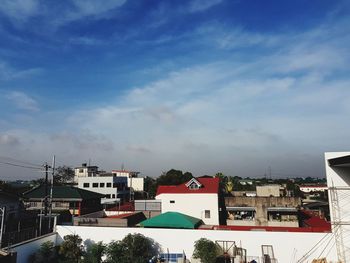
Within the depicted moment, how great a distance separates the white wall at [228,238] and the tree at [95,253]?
2.62 feet

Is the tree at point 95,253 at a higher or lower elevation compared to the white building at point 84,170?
lower

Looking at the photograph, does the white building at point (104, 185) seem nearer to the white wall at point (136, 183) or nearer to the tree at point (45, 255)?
the white wall at point (136, 183)

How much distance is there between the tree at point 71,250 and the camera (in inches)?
675

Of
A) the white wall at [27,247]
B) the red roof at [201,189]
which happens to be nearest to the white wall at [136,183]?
the red roof at [201,189]

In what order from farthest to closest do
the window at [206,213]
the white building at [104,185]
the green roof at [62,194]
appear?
the white building at [104,185] < the green roof at [62,194] < the window at [206,213]

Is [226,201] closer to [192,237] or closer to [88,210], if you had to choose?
[192,237]

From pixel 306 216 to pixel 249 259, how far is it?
13719 millimetres

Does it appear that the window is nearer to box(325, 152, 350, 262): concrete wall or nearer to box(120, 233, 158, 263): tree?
box(120, 233, 158, 263): tree

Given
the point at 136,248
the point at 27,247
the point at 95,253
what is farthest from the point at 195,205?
the point at 27,247

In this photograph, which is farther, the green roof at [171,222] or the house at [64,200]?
the house at [64,200]

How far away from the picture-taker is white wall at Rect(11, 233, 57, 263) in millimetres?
15555

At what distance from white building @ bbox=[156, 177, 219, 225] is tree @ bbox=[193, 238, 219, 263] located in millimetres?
10271

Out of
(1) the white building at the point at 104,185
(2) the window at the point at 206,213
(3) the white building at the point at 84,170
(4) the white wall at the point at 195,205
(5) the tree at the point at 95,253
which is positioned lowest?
(5) the tree at the point at 95,253

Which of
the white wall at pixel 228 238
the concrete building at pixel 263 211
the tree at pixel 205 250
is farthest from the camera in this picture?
the concrete building at pixel 263 211
